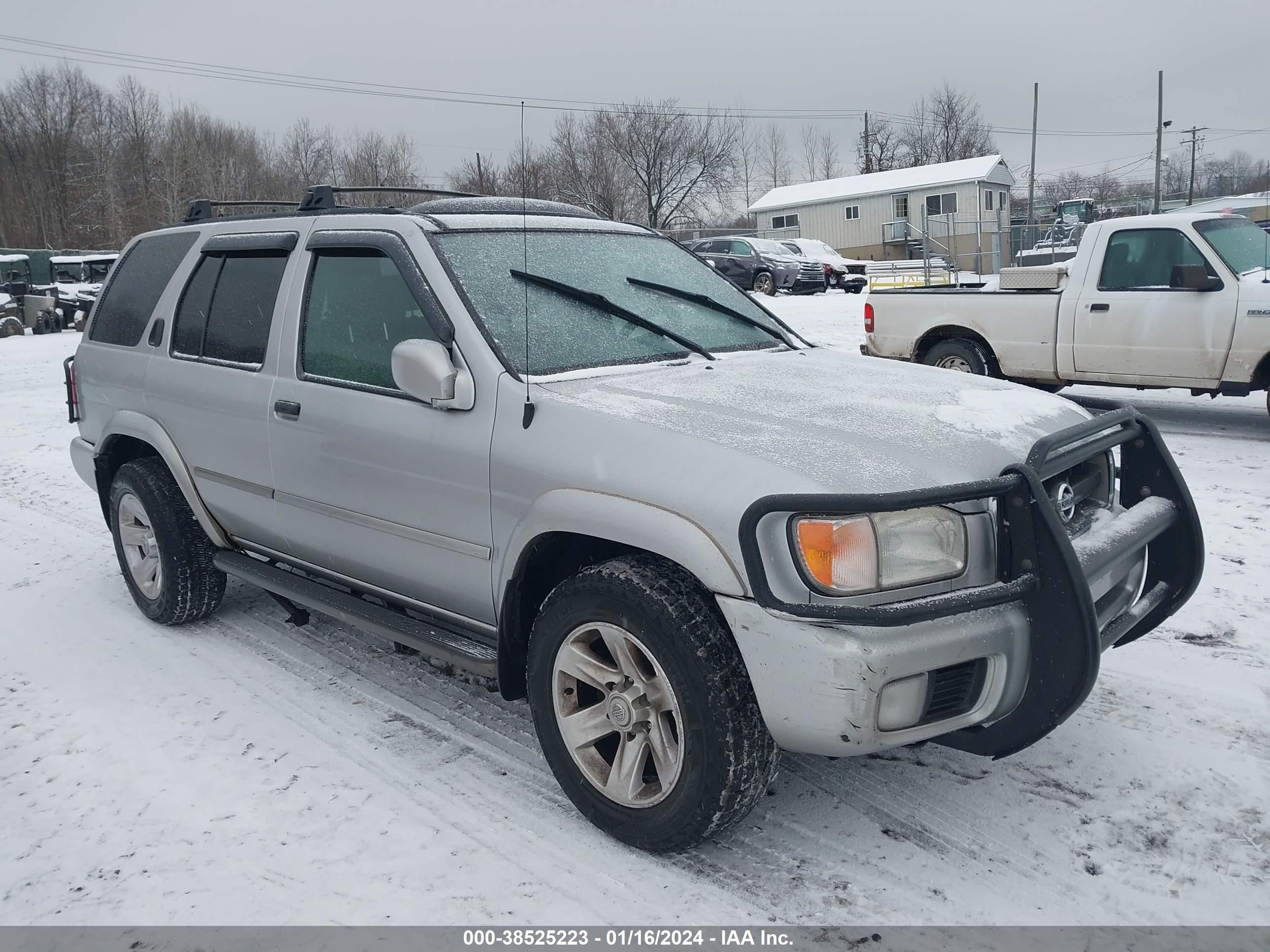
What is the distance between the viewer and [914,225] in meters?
46.3

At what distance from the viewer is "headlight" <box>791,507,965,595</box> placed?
255cm

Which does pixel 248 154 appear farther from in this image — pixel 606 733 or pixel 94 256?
pixel 606 733

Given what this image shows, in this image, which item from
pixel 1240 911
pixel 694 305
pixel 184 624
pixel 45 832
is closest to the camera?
pixel 1240 911

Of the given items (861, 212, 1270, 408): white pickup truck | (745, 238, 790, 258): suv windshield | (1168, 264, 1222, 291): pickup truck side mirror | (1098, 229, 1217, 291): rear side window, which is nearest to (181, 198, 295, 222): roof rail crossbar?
(861, 212, 1270, 408): white pickup truck

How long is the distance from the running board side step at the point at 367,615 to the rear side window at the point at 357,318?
0.84 m

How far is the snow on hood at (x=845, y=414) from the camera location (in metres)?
2.70

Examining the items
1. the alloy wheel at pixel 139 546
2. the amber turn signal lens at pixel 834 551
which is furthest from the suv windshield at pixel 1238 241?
the alloy wheel at pixel 139 546

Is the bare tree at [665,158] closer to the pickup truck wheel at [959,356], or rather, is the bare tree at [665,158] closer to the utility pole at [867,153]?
the utility pole at [867,153]

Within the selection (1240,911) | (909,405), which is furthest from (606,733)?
(1240,911)

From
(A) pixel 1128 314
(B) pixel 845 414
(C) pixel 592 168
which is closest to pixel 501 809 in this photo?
(B) pixel 845 414

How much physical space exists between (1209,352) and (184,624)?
25.9ft
